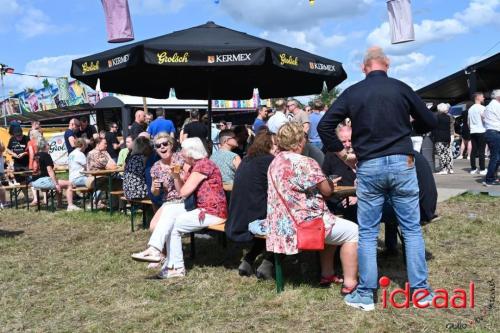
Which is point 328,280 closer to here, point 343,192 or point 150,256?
point 343,192

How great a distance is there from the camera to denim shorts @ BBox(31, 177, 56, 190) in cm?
911

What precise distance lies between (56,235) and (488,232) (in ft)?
17.7

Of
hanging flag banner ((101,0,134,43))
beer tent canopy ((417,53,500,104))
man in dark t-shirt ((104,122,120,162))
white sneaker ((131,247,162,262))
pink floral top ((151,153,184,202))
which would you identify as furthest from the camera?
beer tent canopy ((417,53,500,104))

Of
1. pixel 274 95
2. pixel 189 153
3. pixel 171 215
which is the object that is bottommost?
pixel 171 215

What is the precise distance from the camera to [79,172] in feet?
29.7

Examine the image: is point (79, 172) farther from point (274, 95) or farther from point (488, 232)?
point (488, 232)

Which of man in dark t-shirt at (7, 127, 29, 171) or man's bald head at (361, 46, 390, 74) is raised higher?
man's bald head at (361, 46, 390, 74)

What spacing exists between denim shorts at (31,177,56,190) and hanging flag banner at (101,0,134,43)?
2.87m

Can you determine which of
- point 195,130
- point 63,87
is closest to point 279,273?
point 195,130

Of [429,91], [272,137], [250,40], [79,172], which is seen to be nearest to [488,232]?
[272,137]

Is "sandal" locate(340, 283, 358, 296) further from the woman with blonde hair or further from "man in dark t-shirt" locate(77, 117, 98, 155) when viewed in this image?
"man in dark t-shirt" locate(77, 117, 98, 155)

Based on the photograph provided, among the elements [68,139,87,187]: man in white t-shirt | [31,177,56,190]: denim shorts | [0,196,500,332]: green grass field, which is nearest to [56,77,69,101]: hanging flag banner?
[31,177,56,190]: denim shorts

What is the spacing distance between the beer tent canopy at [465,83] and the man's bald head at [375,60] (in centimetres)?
1505

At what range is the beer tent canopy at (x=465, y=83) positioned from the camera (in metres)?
17.6
